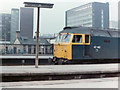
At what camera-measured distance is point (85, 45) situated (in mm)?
13953

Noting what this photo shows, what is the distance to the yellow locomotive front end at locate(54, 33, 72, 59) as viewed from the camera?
13.6m

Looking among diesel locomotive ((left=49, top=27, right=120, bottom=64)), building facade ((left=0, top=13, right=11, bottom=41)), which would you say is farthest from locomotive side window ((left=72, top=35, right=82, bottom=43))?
building facade ((left=0, top=13, right=11, bottom=41))

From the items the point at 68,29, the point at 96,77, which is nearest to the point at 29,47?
the point at 68,29

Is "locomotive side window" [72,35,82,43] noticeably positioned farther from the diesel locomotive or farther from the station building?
the station building

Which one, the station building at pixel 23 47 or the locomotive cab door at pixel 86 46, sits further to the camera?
the station building at pixel 23 47

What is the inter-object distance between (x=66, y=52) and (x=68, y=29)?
7.70 feet

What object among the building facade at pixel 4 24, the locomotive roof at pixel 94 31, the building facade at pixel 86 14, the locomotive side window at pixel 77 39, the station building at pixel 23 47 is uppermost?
the building facade at pixel 86 14

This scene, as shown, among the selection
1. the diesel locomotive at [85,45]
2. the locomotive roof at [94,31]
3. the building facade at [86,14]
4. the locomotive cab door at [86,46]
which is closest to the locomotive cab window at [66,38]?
the diesel locomotive at [85,45]

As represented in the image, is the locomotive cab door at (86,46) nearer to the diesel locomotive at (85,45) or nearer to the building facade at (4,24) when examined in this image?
the diesel locomotive at (85,45)

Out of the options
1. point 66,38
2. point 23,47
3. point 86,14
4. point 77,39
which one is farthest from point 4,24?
point 86,14

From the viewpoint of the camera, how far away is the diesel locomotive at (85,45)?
1364 centimetres

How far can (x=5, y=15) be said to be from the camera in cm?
1950

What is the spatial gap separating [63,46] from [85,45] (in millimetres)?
1677

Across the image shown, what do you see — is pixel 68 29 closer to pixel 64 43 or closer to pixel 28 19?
pixel 64 43
